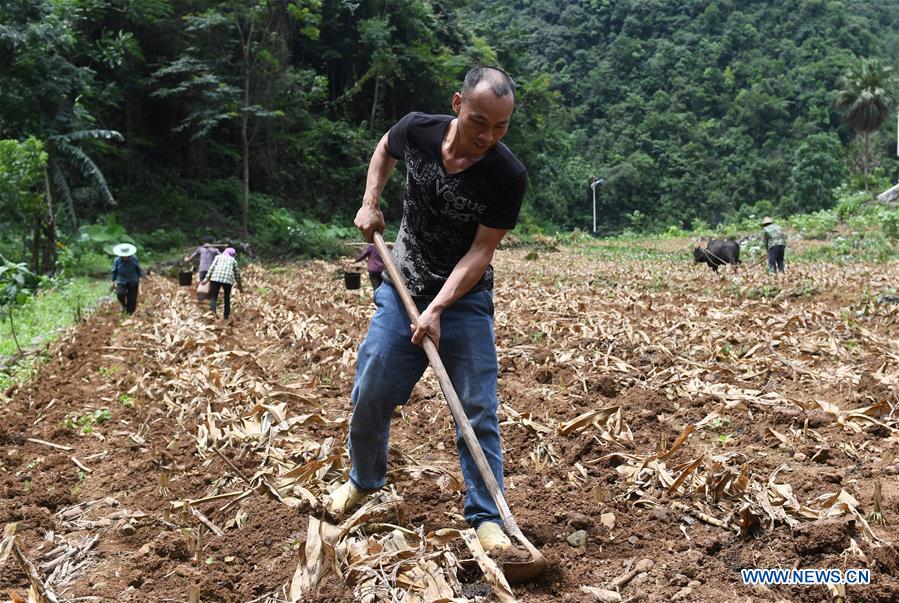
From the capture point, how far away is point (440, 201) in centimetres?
303

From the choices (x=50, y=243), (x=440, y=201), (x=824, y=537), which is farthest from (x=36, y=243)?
(x=824, y=537)

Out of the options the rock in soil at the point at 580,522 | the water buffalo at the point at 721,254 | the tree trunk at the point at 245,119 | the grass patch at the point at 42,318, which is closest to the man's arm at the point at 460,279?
the rock in soil at the point at 580,522

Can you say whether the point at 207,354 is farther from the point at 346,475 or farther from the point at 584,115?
the point at 584,115

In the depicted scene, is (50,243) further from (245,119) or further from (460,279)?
(460,279)

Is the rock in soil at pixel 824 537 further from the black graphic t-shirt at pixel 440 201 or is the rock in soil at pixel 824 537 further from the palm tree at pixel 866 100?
the palm tree at pixel 866 100

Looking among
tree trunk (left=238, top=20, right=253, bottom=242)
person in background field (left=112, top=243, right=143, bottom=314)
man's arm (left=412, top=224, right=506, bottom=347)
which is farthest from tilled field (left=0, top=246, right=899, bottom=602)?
tree trunk (left=238, top=20, right=253, bottom=242)

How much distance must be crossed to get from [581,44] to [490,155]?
7957 centimetres

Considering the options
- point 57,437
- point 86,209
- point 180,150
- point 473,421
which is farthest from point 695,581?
point 180,150

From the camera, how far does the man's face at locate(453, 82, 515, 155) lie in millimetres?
2758

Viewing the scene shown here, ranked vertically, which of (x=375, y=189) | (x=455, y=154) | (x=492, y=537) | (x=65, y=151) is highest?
(x=455, y=154)

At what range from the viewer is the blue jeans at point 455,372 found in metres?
3.02

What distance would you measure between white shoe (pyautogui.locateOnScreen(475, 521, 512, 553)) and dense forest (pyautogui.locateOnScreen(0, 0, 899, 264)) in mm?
13028

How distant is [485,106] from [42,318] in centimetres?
930

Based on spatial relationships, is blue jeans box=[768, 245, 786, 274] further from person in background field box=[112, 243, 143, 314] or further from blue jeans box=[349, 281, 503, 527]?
Answer: blue jeans box=[349, 281, 503, 527]
